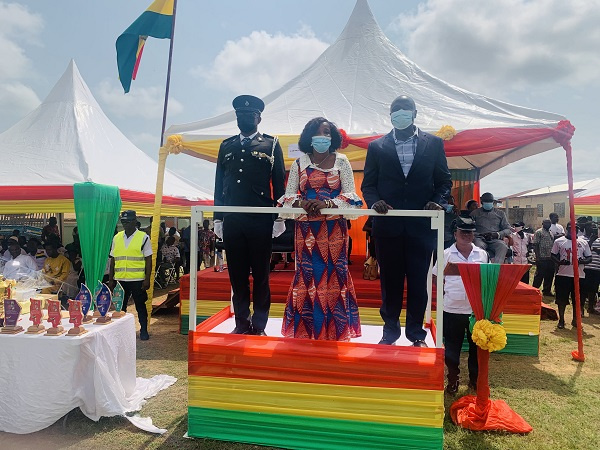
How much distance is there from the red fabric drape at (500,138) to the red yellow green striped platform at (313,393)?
3138mm

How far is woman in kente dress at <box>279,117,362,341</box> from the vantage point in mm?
2705

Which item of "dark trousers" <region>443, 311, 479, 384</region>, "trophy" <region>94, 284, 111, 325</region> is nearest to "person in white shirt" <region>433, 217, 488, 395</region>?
"dark trousers" <region>443, 311, 479, 384</region>

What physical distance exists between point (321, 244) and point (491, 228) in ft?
12.3

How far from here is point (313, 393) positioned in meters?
2.56

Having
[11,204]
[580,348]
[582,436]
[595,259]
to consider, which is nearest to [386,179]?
[582,436]

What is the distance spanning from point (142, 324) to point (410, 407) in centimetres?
403

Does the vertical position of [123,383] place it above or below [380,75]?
below

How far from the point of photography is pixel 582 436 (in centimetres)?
308

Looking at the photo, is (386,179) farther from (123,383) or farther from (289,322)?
(123,383)

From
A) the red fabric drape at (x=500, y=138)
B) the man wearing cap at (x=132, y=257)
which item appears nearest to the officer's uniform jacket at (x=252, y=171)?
the red fabric drape at (x=500, y=138)

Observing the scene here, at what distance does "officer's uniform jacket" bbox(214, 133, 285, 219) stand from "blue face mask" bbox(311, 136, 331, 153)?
402 mm

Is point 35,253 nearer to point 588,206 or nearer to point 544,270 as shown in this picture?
point 544,270

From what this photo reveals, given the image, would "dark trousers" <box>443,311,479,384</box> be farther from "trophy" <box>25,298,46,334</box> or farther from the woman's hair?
"trophy" <box>25,298,46,334</box>

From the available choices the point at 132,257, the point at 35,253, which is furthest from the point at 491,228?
the point at 35,253
